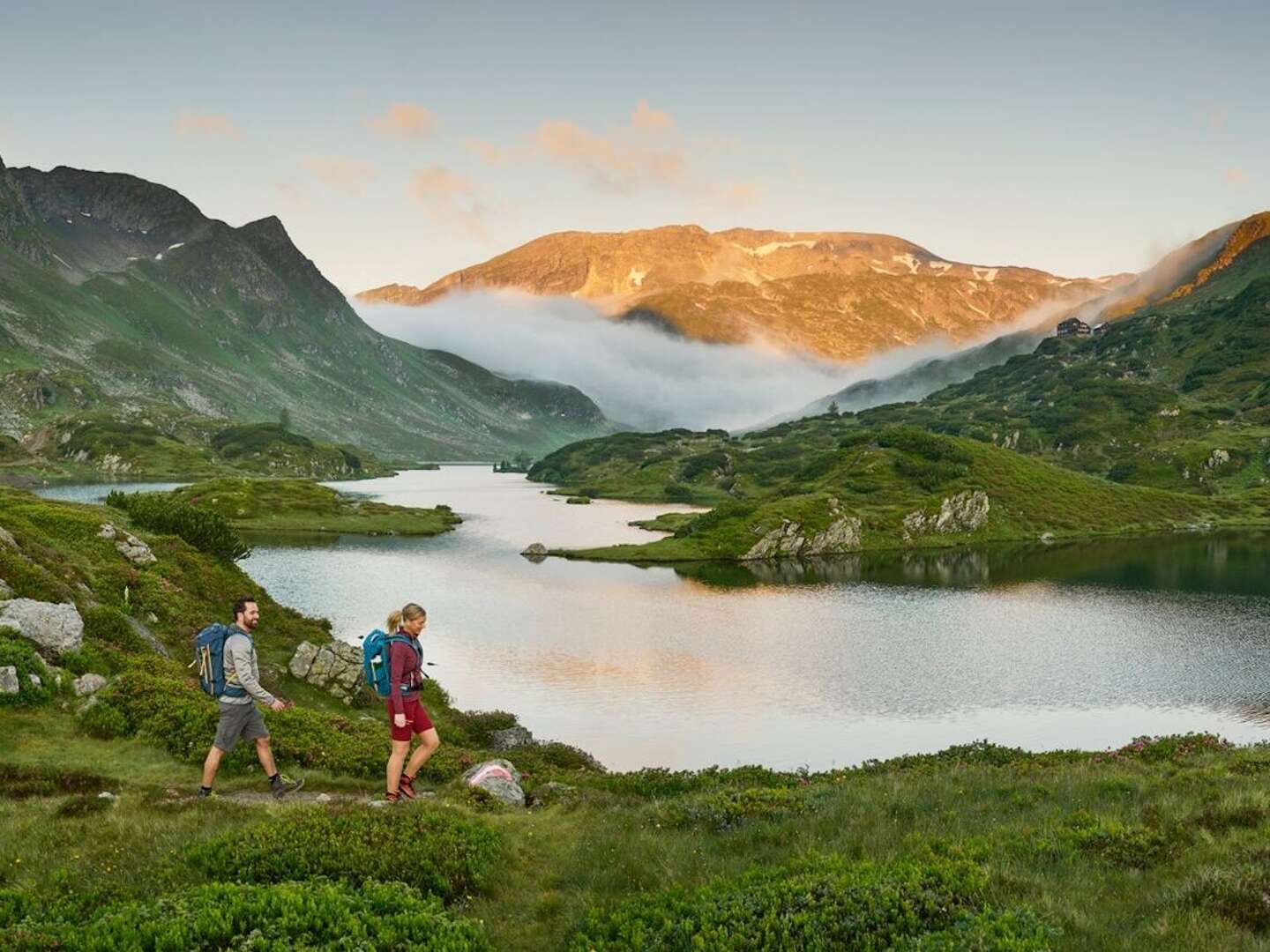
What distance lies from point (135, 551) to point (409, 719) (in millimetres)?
33597

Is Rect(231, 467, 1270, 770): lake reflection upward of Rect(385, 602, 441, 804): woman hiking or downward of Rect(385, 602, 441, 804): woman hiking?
downward

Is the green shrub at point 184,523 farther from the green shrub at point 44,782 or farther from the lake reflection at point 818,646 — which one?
the green shrub at point 44,782

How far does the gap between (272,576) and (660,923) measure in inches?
4291

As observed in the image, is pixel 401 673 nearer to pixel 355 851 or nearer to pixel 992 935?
pixel 355 851

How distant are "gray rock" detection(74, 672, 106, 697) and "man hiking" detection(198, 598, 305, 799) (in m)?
10.2

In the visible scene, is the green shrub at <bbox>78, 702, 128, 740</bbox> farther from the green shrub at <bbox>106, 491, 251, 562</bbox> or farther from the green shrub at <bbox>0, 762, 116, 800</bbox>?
the green shrub at <bbox>106, 491, 251, 562</bbox>

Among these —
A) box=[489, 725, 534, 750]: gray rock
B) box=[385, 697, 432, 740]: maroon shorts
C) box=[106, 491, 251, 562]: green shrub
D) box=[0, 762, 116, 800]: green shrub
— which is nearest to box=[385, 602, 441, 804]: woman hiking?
box=[385, 697, 432, 740]: maroon shorts

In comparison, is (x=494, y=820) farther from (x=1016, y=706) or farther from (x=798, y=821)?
(x=1016, y=706)

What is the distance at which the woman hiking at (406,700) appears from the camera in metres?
19.6

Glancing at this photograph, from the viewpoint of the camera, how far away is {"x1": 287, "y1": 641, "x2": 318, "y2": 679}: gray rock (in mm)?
42906

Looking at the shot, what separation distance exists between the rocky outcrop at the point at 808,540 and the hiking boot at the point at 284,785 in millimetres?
128003

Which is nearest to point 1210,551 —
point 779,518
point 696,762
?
point 779,518

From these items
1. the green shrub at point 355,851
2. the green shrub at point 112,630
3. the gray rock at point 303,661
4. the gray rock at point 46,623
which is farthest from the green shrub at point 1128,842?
the gray rock at point 303,661

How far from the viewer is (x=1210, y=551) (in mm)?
151000
